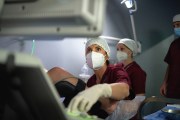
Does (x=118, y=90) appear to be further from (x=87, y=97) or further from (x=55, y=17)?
(x=55, y=17)

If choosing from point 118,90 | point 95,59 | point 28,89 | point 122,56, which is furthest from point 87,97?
point 122,56

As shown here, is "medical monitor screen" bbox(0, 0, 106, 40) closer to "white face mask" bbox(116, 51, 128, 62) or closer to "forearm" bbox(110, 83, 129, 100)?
"forearm" bbox(110, 83, 129, 100)

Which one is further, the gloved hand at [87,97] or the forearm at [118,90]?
the forearm at [118,90]

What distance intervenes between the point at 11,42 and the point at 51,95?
4.27 feet

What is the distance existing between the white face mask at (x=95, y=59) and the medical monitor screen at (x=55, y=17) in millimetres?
807

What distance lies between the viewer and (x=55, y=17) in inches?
23.9

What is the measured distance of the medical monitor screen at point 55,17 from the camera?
588 millimetres

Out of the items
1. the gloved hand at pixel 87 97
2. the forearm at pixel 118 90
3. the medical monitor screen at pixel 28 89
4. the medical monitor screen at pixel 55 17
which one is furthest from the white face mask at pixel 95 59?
the medical monitor screen at pixel 28 89

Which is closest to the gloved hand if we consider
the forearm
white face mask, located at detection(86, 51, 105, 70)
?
the forearm

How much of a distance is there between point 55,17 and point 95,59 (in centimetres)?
89

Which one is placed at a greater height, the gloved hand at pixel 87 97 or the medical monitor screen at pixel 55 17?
the medical monitor screen at pixel 55 17

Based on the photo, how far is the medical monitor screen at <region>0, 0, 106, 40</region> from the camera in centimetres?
59

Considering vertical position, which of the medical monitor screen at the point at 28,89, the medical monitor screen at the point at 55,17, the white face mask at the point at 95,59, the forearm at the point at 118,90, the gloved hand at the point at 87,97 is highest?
the medical monitor screen at the point at 55,17

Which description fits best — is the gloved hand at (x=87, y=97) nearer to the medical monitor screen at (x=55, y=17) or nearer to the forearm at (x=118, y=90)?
the forearm at (x=118, y=90)
